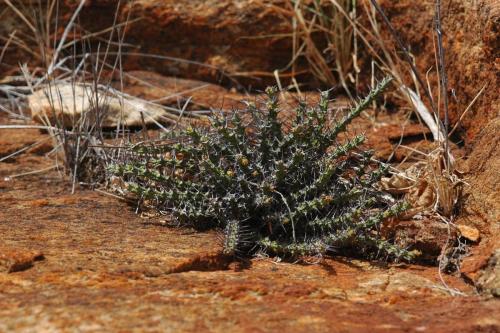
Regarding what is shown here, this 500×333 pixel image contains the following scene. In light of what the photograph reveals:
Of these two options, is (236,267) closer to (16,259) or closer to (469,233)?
(16,259)

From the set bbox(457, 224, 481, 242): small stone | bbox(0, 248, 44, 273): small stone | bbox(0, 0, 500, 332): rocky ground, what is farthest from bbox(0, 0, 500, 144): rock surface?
bbox(0, 248, 44, 273): small stone

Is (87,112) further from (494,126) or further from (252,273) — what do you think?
(494,126)

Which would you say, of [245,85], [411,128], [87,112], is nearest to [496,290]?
[411,128]

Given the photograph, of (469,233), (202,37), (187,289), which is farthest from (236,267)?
(202,37)

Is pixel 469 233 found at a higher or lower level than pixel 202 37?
lower

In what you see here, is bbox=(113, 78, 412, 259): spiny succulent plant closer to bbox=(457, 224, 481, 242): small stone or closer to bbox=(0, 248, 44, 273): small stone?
bbox=(457, 224, 481, 242): small stone

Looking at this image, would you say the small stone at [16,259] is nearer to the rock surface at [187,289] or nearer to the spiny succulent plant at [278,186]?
the rock surface at [187,289]
